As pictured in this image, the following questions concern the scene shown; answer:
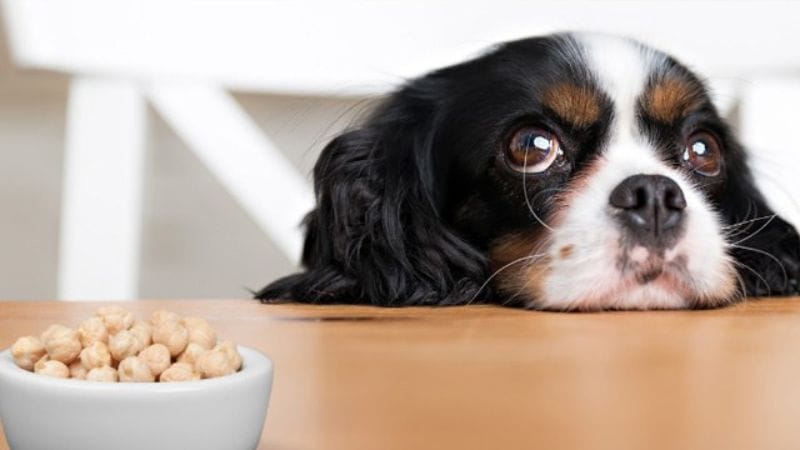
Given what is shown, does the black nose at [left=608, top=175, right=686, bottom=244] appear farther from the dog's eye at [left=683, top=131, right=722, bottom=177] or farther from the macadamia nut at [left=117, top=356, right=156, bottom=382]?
the macadamia nut at [left=117, top=356, right=156, bottom=382]

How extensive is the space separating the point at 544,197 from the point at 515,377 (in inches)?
26.2

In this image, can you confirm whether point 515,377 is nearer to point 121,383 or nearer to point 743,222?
point 121,383

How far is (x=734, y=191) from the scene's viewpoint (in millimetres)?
1802

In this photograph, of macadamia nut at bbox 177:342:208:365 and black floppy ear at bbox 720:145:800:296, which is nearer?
macadamia nut at bbox 177:342:208:365

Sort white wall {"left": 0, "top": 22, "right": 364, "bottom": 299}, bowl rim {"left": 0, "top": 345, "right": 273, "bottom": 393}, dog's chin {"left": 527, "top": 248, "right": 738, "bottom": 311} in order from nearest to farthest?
bowl rim {"left": 0, "top": 345, "right": 273, "bottom": 393}, dog's chin {"left": 527, "top": 248, "right": 738, "bottom": 311}, white wall {"left": 0, "top": 22, "right": 364, "bottom": 299}

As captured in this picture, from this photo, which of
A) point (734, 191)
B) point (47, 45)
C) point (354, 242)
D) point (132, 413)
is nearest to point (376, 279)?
point (354, 242)

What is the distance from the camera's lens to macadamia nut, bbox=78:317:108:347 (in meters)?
0.62

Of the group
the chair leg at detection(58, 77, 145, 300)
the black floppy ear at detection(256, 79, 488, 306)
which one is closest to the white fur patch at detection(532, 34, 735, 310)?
the black floppy ear at detection(256, 79, 488, 306)

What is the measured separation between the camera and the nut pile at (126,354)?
1.96 ft

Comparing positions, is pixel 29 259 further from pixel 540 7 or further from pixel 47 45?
pixel 540 7

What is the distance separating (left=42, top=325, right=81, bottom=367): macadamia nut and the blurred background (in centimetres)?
192

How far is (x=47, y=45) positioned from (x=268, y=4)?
0.50 meters

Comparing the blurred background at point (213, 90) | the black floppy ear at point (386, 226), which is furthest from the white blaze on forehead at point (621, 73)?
the blurred background at point (213, 90)

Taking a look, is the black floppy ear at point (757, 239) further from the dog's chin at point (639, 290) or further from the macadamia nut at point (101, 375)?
the macadamia nut at point (101, 375)
